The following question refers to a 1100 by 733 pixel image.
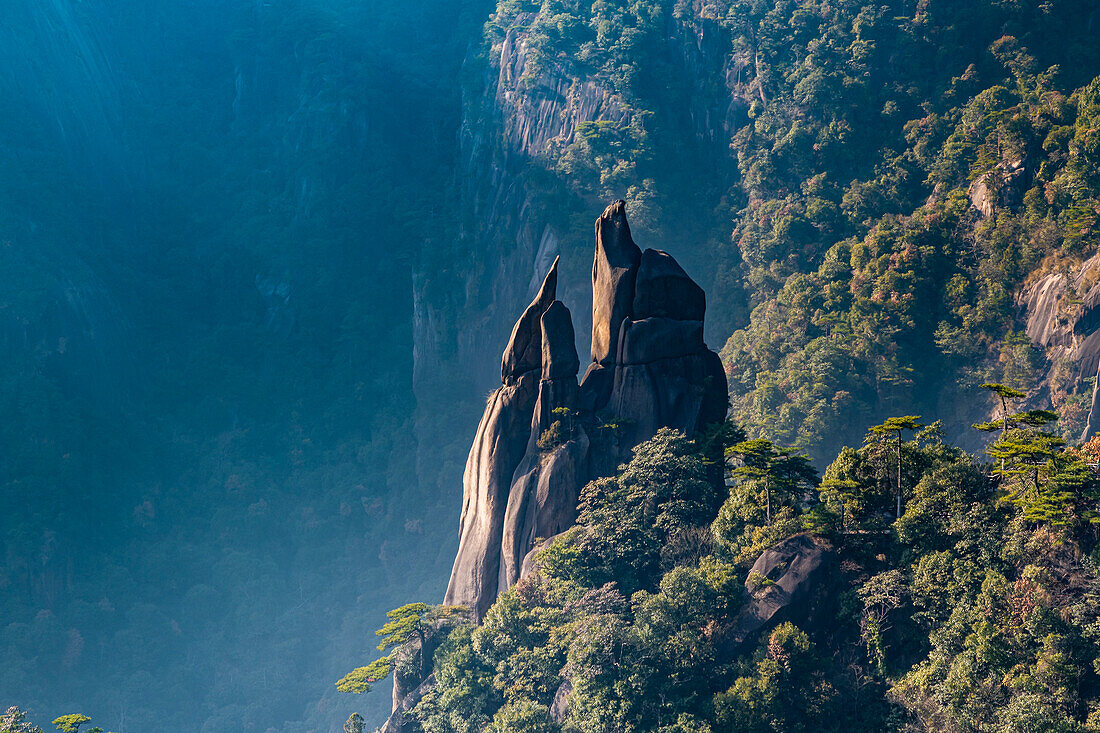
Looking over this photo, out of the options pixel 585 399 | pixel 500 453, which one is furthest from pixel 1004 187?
pixel 500 453

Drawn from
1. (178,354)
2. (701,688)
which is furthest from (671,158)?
(701,688)

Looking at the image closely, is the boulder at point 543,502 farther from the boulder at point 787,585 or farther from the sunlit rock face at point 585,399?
the boulder at point 787,585

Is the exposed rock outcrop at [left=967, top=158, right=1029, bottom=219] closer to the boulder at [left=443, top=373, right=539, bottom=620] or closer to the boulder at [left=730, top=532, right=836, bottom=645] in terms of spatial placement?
the boulder at [left=443, top=373, right=539, bottom=620]

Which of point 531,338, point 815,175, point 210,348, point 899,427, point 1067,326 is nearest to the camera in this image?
point 899,427

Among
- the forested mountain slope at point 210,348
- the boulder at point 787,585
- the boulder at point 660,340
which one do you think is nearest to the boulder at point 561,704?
the boulder at point 787,585

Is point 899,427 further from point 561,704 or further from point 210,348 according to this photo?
point 210,348

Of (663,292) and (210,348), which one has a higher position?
(210,348)

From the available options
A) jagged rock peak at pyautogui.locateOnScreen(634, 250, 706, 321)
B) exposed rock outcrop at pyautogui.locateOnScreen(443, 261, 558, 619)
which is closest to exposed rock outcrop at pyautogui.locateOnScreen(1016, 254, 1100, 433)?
jagged rock peak at pyautogui.locateOnScreen(634, 250, 706, 321)
